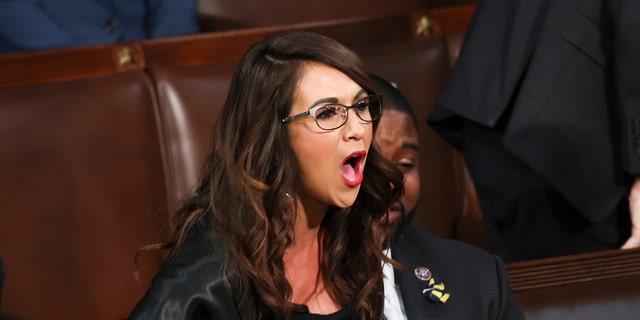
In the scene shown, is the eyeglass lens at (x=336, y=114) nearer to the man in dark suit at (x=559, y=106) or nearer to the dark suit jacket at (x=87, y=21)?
the man in dark suit at (x=559, y=106)

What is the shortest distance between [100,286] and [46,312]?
11 centimetres

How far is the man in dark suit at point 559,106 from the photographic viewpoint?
179 cm

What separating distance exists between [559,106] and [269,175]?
75cm

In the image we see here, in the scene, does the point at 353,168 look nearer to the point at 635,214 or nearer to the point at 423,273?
the point at 423,273

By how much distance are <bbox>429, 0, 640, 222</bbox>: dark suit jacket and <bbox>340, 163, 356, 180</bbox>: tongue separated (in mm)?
669

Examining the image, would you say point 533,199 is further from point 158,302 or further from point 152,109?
point 158,302

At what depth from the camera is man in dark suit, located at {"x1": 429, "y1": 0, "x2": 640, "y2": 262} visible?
5.87 ft

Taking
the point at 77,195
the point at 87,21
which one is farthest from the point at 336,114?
the point at 87,21

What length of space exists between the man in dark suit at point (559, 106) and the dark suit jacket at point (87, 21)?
798mm

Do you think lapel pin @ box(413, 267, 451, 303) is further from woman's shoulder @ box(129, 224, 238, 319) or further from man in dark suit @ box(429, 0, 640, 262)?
man in dark suit @ box(429, 0, 640, 262)

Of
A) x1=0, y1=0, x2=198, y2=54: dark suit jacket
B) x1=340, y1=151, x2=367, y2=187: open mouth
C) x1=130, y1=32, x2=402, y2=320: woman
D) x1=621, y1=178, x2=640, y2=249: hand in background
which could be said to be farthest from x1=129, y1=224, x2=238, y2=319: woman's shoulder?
x1=0, y1=0, x2=198, y2=54: dark suit jacket

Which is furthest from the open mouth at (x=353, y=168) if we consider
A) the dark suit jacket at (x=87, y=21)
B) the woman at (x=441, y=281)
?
the dark suit jacket at (x=87, y=21)

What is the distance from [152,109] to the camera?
6.88 ft

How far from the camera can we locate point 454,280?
4.51 ft
